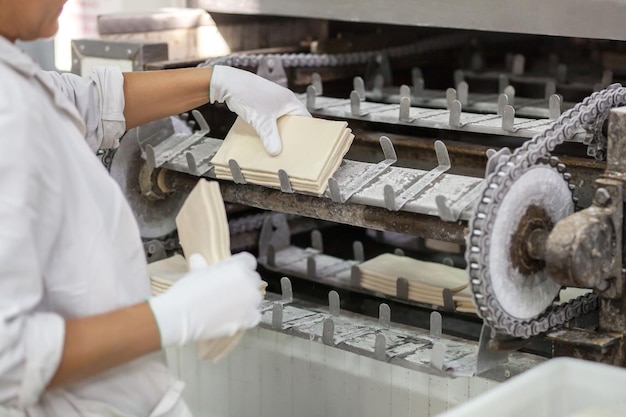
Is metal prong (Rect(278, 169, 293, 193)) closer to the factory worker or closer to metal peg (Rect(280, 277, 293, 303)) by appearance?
metal peg (Rect(280, 277, 293, 303))

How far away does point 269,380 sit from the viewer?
256 cm

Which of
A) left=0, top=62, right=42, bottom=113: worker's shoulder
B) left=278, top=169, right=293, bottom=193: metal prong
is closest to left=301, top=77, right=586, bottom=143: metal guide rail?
left=278, top=169, right=293, bottom=193: metal prong

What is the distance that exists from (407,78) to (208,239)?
2.19 metres

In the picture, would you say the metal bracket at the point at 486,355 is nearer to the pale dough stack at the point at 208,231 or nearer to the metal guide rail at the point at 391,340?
the metal guide rail at the point at 391,340

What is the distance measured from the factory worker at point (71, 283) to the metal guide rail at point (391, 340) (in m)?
0.53

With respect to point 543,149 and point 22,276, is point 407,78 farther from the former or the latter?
point 22,276

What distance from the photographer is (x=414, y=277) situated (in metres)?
2.71

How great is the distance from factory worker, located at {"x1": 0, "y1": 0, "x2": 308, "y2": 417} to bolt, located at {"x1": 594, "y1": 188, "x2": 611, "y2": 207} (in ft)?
2.36

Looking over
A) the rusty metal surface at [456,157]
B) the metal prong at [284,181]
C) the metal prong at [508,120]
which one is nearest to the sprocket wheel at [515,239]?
the rusty metal surface at [456,157]

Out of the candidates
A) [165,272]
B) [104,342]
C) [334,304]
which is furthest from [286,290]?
[104,342]

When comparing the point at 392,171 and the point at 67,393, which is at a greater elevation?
the point at 392,171

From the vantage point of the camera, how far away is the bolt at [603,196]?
193cm

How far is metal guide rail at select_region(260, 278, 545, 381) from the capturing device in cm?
204

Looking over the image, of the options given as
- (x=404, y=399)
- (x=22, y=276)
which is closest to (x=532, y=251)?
(x=404, y=399)
